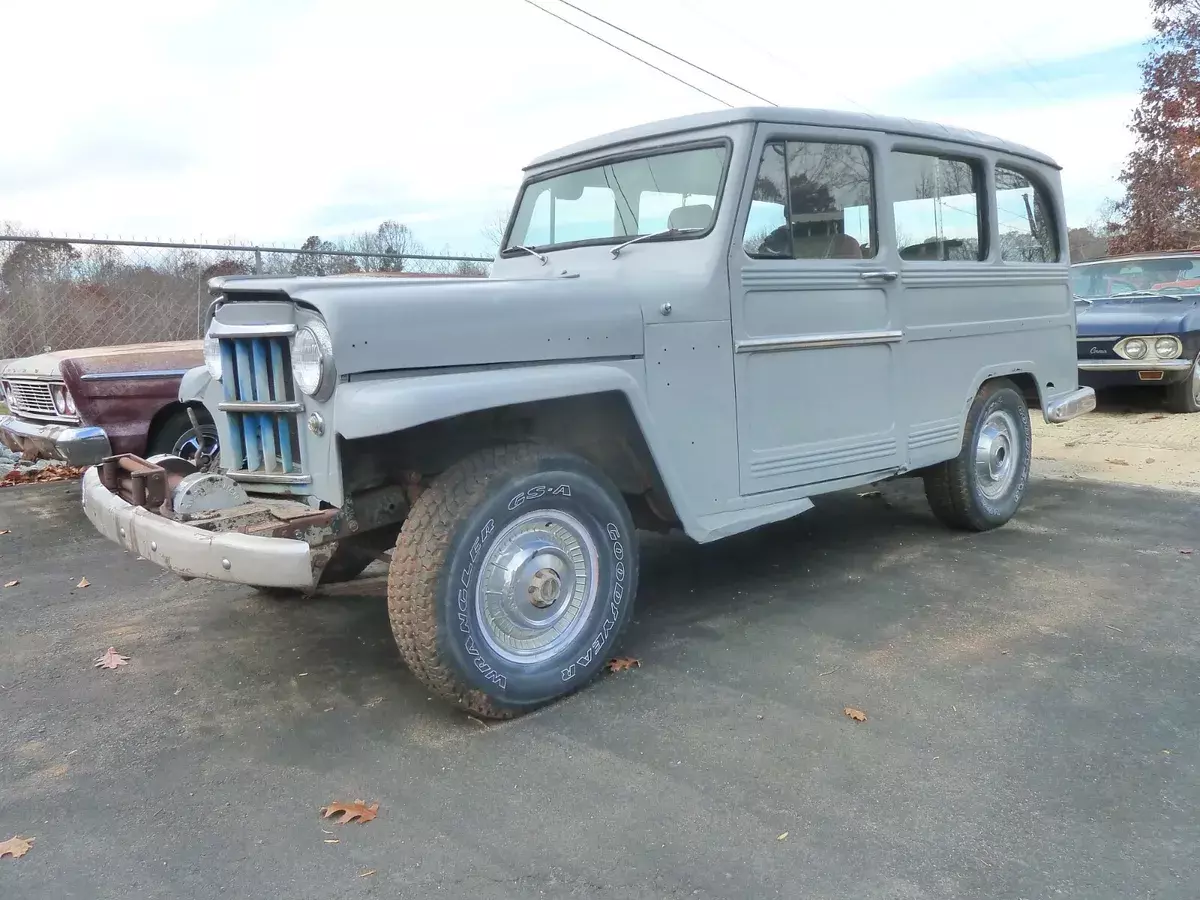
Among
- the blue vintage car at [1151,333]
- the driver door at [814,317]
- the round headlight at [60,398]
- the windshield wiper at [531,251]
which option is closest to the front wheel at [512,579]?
the driver door at [814,317]

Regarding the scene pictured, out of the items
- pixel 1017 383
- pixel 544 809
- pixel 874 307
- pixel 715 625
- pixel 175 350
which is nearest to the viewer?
pixel 544 809

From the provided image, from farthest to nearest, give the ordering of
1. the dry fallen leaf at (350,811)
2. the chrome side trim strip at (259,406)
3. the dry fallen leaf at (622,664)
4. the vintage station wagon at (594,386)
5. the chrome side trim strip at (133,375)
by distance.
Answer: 1. the chrome side trim strip at (133,375)
2. the dry fallen leaf at (622,664)
3. the chrome side trim strip at (259,406)
4. the vintage station wagon at (594,386)
5. the dry fallen leaf at (350,811)

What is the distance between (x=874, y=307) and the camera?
4180mm

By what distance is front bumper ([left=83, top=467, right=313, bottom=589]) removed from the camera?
263 centimetres

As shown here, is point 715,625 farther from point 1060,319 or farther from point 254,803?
point 1060,319

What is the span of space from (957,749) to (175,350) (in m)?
5.78

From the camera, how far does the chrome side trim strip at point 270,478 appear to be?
2.98 meters

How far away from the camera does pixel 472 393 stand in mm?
2725

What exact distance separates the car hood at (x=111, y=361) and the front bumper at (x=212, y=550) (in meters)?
3.29

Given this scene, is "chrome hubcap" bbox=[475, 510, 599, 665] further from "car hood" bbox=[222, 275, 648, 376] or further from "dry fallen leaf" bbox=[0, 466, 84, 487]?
"dry fallen leaf" bbox=[0, 466, 84, 487]

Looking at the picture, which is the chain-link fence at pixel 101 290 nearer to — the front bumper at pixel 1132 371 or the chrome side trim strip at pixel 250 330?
the chrome side trim strip at pixel 250 330

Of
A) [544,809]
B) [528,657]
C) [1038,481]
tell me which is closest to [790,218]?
[528,657]

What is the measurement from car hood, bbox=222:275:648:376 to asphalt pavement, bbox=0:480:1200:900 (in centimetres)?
123

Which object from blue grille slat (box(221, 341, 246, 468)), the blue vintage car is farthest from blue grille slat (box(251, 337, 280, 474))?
the blue vintage car
